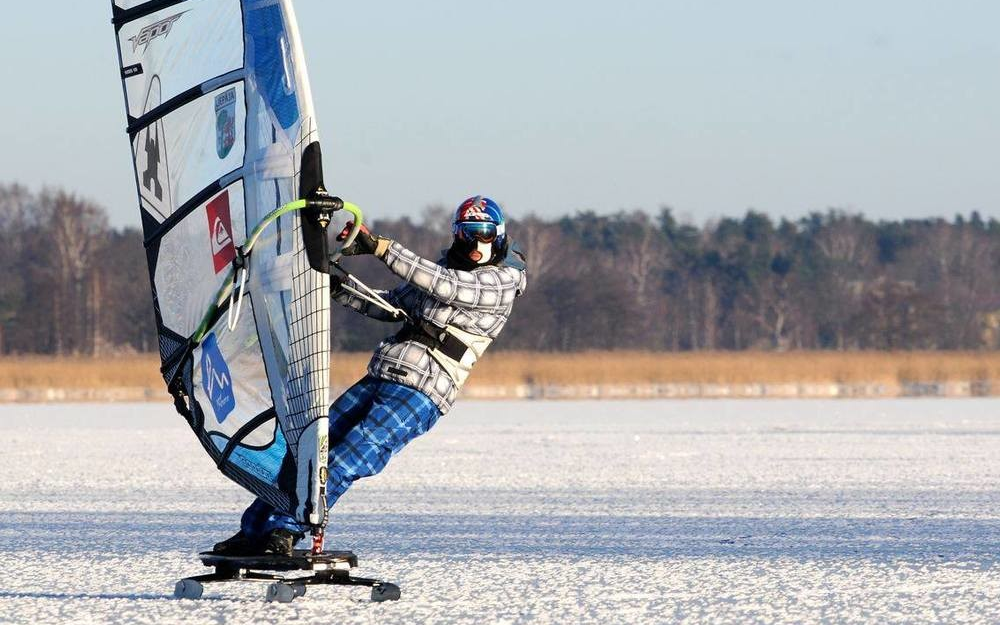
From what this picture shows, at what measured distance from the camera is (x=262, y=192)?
5.90 metres

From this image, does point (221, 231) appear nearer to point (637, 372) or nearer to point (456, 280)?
point (456, 280)

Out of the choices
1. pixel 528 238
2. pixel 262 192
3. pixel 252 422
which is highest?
pixel 528 238

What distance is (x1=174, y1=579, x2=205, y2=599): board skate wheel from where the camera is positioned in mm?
6031

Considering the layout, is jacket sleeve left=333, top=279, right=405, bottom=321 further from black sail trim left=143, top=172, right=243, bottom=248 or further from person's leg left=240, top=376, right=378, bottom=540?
black sail trim left=143, top=172, right=243, bottom=248

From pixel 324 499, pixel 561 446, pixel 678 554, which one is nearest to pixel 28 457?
pixel 561 446

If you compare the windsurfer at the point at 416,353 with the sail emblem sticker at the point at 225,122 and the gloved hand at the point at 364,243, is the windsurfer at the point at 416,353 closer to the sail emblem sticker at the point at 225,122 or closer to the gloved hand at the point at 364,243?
the gloved hand at the point at 364,243

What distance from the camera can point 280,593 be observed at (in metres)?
5.86

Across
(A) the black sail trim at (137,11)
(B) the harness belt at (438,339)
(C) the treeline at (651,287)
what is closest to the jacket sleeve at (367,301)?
(B) the harness belt at (438,339)

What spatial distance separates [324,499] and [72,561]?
6.76 feet

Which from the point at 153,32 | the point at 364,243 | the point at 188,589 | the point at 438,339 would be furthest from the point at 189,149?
the point at 188,589

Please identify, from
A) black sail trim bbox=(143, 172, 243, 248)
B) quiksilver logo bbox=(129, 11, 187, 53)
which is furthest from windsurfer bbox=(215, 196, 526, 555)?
quiksilver logo bbox=(129, 11, 187, 53)

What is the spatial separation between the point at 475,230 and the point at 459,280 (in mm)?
238

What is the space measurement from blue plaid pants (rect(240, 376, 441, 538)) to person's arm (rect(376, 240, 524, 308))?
1.25 ft

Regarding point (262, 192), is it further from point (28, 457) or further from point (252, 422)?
point (28, 457)
